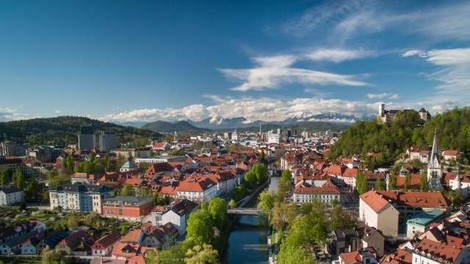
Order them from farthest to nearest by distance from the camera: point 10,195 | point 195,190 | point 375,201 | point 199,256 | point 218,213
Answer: point 10,195
point 195,190
point 375,201
point 218,213
point 199,256

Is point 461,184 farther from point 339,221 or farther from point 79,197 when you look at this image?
point 79,197

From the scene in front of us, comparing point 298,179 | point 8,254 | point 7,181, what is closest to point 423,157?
point 298,179

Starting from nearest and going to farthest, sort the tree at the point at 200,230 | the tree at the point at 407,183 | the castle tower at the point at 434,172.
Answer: the tree at the point at 200,230 < the tree at the point at 407,183 < the castle tower at the point at 434,172

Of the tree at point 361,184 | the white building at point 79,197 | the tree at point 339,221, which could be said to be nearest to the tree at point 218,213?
the tree at point 339,221

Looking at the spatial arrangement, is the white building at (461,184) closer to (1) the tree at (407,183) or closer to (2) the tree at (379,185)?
(1) the tree at (407,183)

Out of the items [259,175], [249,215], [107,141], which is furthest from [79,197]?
[107,141]

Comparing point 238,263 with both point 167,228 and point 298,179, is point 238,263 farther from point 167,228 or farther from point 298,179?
point 298,179
